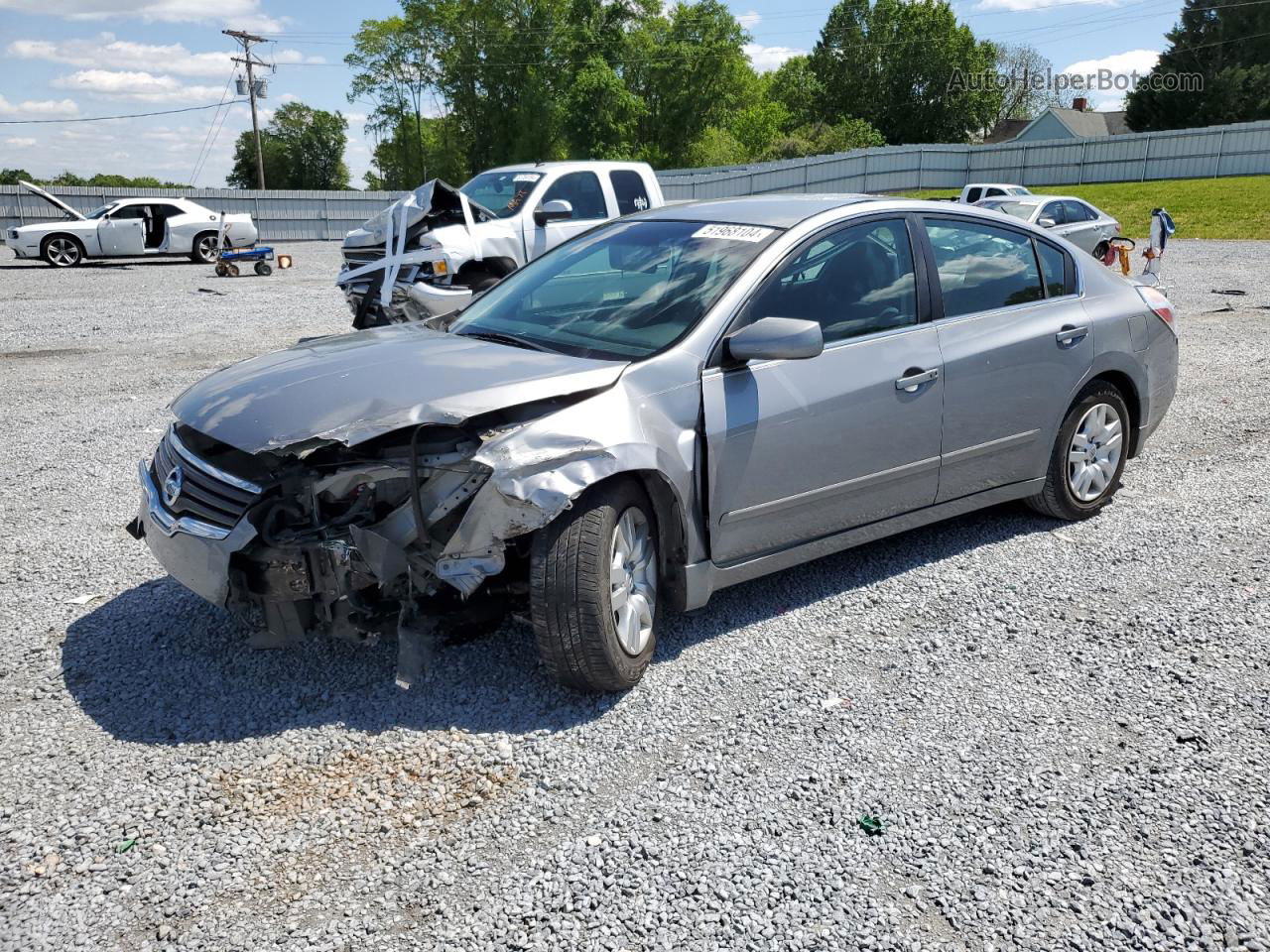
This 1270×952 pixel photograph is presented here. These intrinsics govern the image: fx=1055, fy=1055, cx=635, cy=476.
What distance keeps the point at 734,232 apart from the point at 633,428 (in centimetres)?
129

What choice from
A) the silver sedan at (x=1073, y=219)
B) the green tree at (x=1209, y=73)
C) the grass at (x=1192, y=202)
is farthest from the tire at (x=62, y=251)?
the green tree at (x=1209, y=73)

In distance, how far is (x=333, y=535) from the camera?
3.51m

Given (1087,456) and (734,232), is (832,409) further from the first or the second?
(1087,456)

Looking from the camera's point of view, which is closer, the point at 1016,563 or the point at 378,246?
the point at 1016,563

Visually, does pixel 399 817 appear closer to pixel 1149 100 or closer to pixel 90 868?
pixel 90 868

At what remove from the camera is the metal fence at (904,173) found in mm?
36500

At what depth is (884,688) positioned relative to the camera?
385cm

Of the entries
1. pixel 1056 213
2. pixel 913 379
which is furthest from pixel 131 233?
pixel 913 379

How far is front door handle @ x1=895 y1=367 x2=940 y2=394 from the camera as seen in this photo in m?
4.49

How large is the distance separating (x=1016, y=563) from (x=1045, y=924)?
2.61m

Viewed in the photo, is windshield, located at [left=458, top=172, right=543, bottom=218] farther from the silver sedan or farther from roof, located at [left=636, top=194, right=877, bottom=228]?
the silver sedan

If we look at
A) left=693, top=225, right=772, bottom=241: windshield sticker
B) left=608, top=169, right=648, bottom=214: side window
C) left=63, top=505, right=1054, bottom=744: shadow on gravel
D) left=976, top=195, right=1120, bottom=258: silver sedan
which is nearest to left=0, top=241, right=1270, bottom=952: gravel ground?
left=63, top=505, right=1054, bottom=744: shadow on gravel

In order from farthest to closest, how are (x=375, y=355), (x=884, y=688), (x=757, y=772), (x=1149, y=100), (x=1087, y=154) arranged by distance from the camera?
(x=1149, y=100)
(x=1087, y=154)
(x=375, y=355)
(x=884, y=688)
(x=757, y=772)

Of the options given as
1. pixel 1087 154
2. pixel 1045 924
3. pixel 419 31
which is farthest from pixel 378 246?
pixel 419 31
